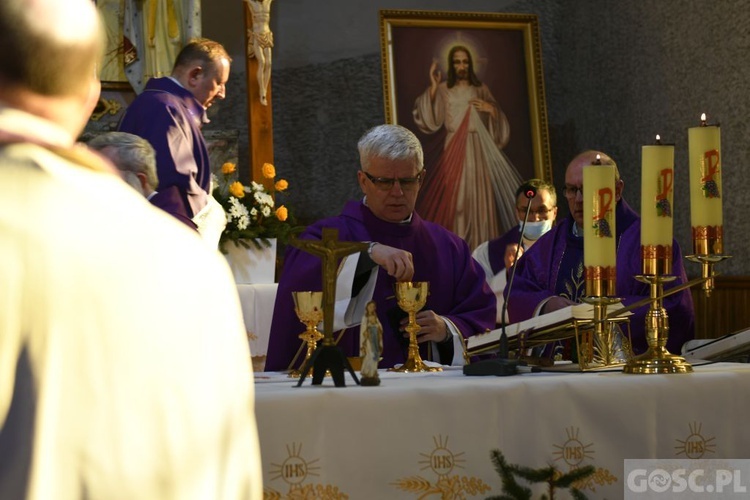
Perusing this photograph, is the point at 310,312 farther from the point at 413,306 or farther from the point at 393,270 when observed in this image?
the point at 393,270

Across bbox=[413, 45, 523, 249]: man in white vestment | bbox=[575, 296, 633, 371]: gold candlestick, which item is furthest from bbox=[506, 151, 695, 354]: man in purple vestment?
bbox=[413, 45, 523, 249]: man in white vestment

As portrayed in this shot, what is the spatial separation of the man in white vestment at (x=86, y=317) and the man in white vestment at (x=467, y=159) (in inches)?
306

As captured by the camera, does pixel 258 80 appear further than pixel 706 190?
Yes

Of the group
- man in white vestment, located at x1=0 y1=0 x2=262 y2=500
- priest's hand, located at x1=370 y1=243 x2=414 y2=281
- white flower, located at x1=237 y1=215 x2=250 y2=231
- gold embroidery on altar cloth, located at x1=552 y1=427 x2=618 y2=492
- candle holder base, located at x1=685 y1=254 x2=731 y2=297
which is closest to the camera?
man in white vestment, located at x1=0 y1=0 x2=262 y2=500

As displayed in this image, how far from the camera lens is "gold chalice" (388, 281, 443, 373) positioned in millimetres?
3312

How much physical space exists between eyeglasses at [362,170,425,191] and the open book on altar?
2.66 ft

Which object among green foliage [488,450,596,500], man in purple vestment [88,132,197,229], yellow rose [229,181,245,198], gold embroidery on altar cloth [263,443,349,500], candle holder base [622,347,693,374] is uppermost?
man in purple vestment [88,132,197,229]

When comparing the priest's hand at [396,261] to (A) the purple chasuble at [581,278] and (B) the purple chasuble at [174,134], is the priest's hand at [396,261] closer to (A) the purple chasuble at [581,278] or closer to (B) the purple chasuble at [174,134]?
(A) the purple chasuble at [581,278]

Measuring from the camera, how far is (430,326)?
12.0 feet

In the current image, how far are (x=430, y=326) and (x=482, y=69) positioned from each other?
19.3 ft

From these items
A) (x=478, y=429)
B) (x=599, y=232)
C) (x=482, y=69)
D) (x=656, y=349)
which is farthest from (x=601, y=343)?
(x=482, y=69)

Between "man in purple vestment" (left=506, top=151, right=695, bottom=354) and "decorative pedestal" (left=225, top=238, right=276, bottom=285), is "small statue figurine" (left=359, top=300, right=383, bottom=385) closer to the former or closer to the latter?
"man in purple vestment" (left=506, top=151, right=695, bottom=354)

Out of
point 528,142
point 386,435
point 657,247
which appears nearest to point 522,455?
point 386,435

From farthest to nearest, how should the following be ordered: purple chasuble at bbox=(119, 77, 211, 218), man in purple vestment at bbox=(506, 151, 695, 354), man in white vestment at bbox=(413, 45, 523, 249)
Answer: man in white vestment at bbox=(413, 45, 523, 249) → purple chasuble at bbox=(119, 77, 211, 218) → man in purple vestment at bbox=(506, 151, 695, 354)
